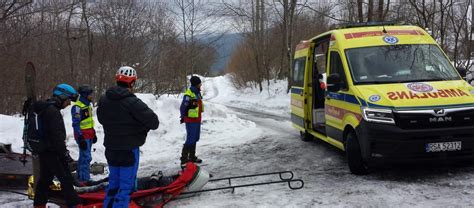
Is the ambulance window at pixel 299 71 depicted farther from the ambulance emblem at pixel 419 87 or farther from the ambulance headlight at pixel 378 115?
the ambulance headlight at pixel 378 115

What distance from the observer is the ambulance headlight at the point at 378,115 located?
612 cm

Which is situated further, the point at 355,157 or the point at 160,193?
the point at 355,157

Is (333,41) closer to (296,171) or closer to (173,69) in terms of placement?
(296,171)

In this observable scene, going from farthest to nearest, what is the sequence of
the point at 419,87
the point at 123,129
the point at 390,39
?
the point at 390,39, the point at 419,87, the point at 123,129

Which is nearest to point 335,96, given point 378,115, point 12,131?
point 378,115

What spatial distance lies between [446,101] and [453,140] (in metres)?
0.56

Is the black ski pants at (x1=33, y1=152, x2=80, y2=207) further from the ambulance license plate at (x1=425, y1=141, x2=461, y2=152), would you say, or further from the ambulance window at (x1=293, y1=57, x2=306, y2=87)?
the ambulance window at (x1=293, y1=57, x2=306, y2=87)

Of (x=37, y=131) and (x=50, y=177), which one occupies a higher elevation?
(x=37, y=131)

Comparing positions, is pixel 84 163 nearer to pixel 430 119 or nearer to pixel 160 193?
pixel 160 193

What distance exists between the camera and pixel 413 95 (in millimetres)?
6301

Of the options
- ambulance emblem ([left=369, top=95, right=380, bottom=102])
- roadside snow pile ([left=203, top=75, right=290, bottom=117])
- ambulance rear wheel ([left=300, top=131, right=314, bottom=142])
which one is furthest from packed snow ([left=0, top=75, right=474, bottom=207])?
roadside snow pile ([left=203, top=75, right=290, bottom=117])

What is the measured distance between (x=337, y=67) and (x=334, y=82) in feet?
1.88

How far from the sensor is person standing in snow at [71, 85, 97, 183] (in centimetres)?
696

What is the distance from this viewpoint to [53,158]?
213 inches
